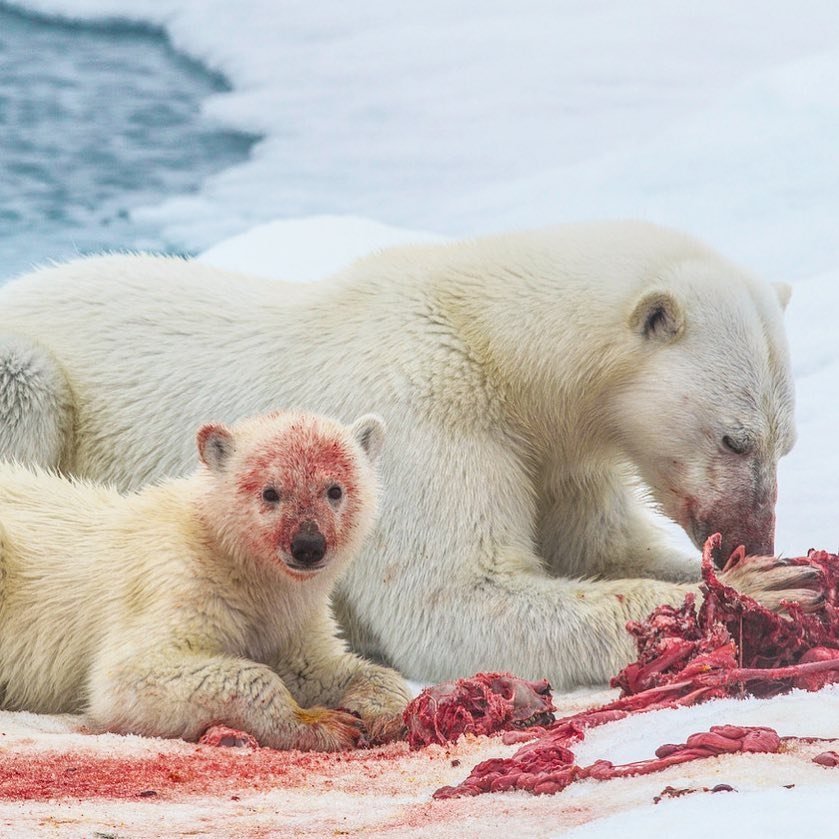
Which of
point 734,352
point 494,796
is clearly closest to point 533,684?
point 494,796

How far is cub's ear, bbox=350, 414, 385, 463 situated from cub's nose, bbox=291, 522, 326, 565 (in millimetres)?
465

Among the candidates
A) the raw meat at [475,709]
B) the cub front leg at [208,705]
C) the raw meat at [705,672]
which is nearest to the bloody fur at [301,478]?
the cub front leg at [208,705]

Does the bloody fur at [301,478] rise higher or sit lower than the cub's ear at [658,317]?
lower

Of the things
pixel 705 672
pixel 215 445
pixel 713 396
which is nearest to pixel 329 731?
pixel 215 445

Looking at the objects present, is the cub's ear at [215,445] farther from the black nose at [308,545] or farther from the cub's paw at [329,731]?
the cub's paw at [329,731]

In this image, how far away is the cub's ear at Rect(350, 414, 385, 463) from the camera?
12.7 ft

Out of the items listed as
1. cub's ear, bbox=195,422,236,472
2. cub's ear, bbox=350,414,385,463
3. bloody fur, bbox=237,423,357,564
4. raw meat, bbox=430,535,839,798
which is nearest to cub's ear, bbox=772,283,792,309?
raw meat, bbox=430,535,839,798

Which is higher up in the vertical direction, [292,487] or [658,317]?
[658,317]

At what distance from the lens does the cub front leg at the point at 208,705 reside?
3465mm

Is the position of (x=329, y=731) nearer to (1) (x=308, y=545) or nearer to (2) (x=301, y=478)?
(1) (x=308, y=545)

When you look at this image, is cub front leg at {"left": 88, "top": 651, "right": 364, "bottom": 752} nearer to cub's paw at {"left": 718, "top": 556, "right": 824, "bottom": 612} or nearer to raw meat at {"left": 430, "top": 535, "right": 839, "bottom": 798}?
raw meat at {"left": 430, "top": 535, "right": 839, "bottom": 798}

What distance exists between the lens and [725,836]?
6.72 feet

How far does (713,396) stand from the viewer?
4285 mm

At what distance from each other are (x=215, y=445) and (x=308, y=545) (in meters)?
0.49
